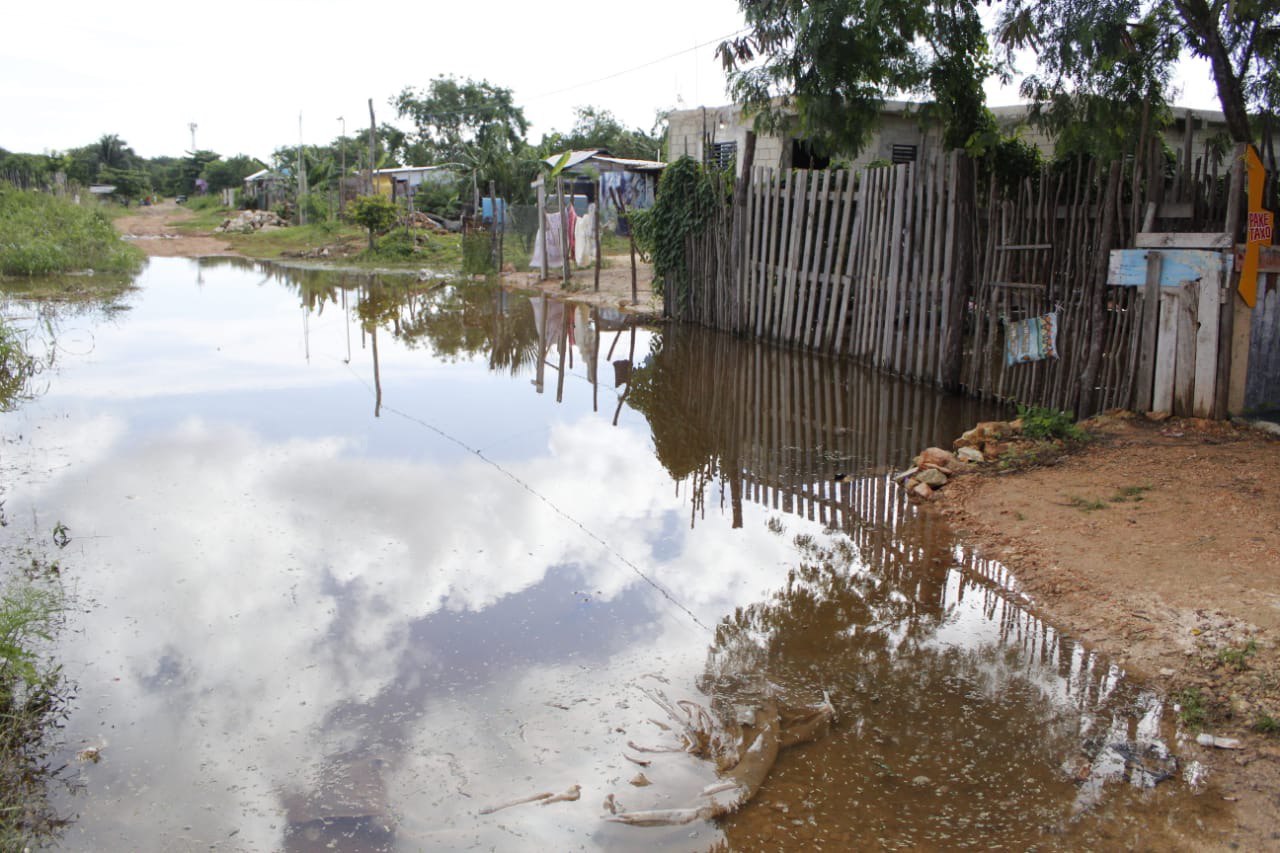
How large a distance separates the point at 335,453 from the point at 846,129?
7.46m

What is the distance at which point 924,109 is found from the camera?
12.3 m

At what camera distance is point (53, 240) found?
2222cm

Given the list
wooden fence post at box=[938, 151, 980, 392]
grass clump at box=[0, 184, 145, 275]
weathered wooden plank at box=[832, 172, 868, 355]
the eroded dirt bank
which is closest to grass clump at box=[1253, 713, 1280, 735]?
the eroded dirt bank

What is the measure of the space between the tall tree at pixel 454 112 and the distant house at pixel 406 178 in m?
7.84

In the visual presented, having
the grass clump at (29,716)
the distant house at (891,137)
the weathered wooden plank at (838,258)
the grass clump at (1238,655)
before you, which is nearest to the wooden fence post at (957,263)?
the weathered wooden plank at (838,258)

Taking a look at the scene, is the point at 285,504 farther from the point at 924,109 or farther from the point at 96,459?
the point at 924,109

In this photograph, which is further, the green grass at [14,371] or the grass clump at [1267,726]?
the green grass at [14,371]

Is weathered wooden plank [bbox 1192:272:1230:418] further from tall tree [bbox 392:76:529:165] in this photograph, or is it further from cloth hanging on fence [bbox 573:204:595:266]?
tall tree [bbox 392:76:529:165]

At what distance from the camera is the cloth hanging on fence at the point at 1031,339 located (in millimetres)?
8375

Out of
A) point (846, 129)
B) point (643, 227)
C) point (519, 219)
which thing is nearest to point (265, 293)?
point (519, 219)

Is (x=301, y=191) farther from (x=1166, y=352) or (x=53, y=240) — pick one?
(x=1166, y=352)

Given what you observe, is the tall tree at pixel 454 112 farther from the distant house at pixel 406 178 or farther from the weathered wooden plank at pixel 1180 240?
the weathered wooden plank at pixel 1180 240

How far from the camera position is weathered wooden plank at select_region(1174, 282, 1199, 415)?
7.17m

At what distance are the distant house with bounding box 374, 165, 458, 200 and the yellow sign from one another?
34.7 m
